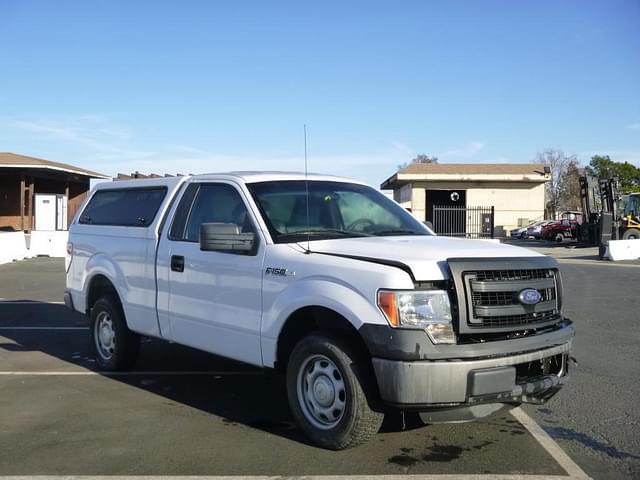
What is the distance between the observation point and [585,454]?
4586 mm

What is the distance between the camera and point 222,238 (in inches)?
195

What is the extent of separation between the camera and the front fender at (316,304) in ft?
14.0

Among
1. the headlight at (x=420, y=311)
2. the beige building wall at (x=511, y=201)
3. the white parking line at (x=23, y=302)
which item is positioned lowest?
the white parking line at (x=23, y=302)

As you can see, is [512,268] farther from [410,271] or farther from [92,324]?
[92,324]

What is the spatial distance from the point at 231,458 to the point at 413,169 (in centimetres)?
4435

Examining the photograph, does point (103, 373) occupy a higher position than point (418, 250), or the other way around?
point (418, 250)

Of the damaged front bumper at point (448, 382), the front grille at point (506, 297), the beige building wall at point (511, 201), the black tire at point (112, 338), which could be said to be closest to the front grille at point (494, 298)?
the front grille at point (506, 297)

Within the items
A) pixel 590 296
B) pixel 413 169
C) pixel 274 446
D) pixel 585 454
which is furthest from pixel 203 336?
pixel 413 169

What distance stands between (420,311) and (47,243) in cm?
2363

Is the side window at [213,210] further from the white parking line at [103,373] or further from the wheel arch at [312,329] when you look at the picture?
the white parking line at [103,373]

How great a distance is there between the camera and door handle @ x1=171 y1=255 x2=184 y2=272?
5805mm

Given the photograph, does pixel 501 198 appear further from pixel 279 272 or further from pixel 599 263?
pixel 279 272

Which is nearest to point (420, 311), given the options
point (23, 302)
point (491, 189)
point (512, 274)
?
point (512, 274)

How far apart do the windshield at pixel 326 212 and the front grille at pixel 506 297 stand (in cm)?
131
